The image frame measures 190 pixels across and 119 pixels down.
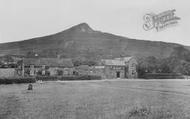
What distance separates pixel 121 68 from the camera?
71.2 m

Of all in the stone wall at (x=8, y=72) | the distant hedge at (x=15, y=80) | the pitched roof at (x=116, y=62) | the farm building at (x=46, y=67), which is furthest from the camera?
the pitched roof at (x=116, y=62)

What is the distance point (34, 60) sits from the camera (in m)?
66.2

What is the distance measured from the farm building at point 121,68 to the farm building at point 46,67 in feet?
34.0

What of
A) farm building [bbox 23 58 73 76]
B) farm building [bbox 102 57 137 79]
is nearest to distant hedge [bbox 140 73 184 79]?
farm building [bbox 102 57 137 79]

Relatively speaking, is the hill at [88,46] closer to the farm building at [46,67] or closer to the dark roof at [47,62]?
the dark roof at [47,62]

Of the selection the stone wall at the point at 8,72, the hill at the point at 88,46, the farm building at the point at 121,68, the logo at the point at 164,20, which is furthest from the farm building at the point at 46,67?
the hill at the point at 88,46

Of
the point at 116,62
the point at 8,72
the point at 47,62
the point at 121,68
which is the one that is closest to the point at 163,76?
the point at 121,68

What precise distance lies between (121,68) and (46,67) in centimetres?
2124

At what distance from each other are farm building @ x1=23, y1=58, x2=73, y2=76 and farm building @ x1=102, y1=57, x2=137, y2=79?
34.0 feet

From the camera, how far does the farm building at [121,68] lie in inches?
2729

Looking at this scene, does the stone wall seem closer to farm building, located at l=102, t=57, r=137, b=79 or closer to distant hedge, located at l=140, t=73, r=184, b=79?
farm building, located at l=102, t=57, r=137, b=79

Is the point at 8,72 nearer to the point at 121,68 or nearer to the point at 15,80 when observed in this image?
the point at 15,80

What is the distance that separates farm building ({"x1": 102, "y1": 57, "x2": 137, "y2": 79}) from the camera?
69.3 meters

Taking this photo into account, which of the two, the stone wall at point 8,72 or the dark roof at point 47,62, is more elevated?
the dark roof at point 47,62
